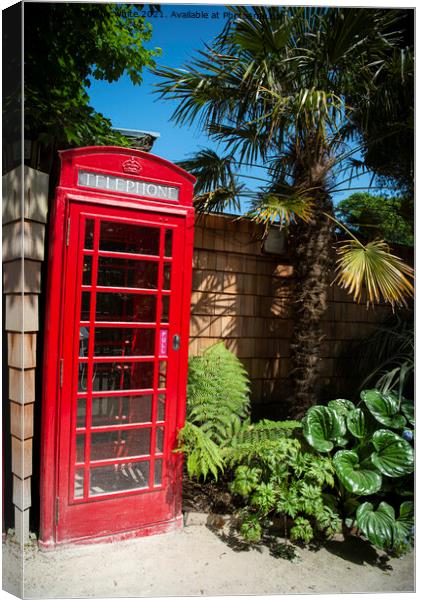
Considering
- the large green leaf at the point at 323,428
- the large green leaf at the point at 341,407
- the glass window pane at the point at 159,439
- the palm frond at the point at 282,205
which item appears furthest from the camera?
the palm frond at the point at 282,205

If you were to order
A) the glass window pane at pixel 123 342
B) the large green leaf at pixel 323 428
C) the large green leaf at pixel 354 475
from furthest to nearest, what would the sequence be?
the large green leaf at pixel 323 428
the large green leaf at pixel 354 475
the glass window pane at pixel 123 342

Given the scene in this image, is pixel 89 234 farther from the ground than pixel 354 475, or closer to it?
farther from the ground

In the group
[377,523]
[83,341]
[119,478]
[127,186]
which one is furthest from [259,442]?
[127,186]

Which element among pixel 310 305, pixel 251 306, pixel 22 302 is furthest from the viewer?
pixel 251 306

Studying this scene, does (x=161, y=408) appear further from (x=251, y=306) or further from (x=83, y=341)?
(x=251, y=306)

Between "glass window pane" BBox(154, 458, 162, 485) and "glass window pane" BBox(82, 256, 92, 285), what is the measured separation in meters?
1.30

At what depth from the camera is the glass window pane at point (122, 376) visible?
2736mm

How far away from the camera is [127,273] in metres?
2.80

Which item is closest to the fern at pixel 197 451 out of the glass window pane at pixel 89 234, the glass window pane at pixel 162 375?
the glass window pane at pixel 162 375

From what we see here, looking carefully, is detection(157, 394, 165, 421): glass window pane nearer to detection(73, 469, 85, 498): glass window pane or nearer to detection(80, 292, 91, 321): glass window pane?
detection(73, 469, 85, 498): glass window pane

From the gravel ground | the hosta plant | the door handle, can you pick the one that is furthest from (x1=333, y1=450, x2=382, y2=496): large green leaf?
the door handle

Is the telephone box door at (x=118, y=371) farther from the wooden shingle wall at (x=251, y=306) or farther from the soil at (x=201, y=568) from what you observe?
the wooden shingle wall at (x=251, y=306)

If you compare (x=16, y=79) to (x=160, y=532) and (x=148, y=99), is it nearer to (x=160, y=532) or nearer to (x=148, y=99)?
(x=148, y=99)

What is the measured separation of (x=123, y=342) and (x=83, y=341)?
257 mm
